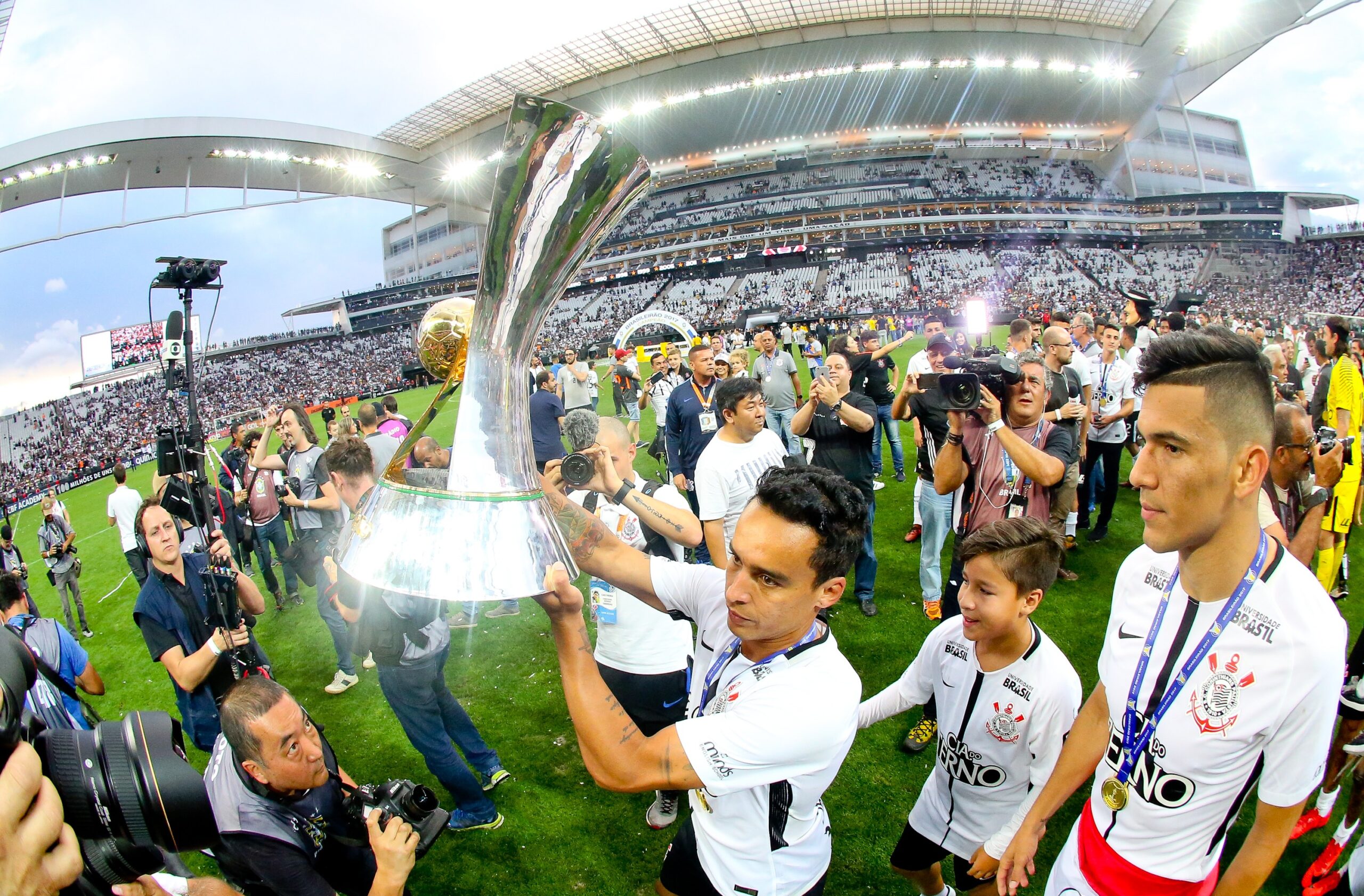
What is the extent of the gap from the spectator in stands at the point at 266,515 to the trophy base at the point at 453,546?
20.0 ft

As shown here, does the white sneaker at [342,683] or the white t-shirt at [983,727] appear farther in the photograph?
the white sneaker at [342,683]

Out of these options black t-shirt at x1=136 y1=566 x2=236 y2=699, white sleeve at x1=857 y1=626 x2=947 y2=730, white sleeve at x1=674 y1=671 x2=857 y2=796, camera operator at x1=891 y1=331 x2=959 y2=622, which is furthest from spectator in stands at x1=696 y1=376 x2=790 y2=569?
black t-shirt at x1=136 y1=566 x2=236 y2=699

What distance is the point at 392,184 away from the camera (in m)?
39.6

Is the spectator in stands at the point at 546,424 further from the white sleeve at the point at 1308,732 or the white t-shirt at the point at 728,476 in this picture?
the white sleeve at the point at 1308,732

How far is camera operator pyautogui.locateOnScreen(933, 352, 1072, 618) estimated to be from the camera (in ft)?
11.2

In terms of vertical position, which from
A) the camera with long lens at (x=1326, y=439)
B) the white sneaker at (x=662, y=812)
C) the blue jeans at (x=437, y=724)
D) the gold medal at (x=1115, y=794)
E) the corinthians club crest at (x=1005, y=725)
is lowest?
the white sneaker at (x=662, y=812)

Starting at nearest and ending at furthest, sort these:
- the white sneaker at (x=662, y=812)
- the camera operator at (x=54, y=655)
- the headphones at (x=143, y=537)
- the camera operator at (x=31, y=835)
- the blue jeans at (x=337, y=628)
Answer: the camera operator at (x=31, y=835), the camera operator at (x=54, y=655), the headphones at (x=143, y=537), the white sneaker at (x=662, y=812), the blue jeans at (x=337, y=628)

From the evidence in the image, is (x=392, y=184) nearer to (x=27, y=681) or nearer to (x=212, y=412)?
(x=212, y=412)

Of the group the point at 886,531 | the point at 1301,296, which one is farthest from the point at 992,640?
the point at 1301,296

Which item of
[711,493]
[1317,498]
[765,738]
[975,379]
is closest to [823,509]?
[765,738]

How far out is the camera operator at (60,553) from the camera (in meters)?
6.91

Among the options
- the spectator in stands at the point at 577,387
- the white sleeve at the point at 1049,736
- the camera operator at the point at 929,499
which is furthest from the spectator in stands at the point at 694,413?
the spectator in stands at the point at 577,387

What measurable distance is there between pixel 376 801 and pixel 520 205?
1.85 m

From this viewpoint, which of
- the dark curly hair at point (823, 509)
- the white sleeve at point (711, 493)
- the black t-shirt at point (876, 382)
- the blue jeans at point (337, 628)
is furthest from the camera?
the black t-shirt at point (876, 382)
